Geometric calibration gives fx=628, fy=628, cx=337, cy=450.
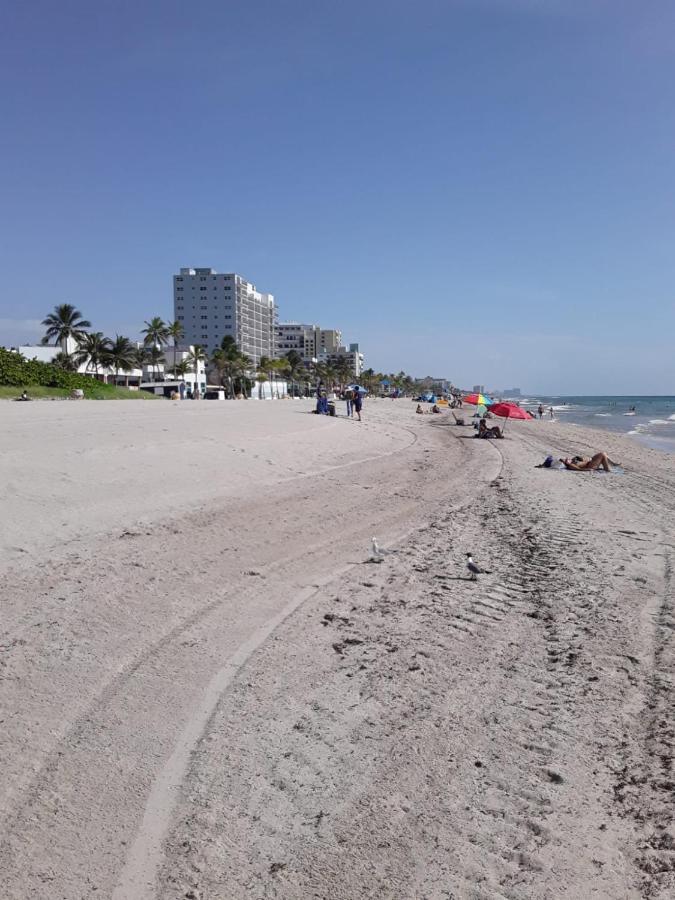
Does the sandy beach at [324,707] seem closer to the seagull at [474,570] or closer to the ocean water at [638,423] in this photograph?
the seagull at [474,570]

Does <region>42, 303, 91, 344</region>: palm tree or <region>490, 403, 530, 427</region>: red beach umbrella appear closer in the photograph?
<region>490, 403, 530, 427</region>: red beach umbrella

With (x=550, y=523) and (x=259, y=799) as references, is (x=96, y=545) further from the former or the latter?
(x=550, y=523)

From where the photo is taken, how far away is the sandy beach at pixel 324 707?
2.65 meters

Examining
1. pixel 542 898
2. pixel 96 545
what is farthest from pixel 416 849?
pixel 96 545

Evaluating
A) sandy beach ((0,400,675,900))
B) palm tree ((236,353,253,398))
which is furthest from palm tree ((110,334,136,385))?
sandy beach ((0,400,675,900))

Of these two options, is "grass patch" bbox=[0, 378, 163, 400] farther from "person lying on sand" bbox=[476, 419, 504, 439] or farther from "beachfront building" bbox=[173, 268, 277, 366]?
"beachfront building" bbox=[173, 268, 277, 366]

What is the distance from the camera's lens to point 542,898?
8.15 ft

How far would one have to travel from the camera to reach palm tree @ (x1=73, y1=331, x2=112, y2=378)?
254ft

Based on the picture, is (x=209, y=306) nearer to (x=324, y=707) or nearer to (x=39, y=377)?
(x=39, y=377)

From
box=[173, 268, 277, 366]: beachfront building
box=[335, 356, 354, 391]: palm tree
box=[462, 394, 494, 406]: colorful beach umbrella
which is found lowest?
box=[462, 394, 494, 406]: colorful beach umbrella

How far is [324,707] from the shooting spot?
391 centimetres

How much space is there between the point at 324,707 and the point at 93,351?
81.1 m

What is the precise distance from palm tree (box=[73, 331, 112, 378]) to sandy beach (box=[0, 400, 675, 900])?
244ft

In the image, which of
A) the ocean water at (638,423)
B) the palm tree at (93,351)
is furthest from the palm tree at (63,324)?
the ocean water at (638,423)
